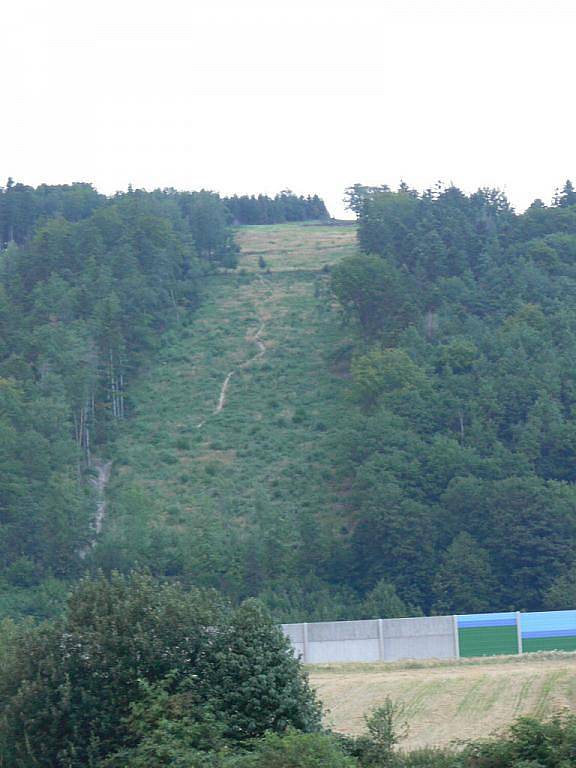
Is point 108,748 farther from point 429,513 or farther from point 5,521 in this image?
point 5,521

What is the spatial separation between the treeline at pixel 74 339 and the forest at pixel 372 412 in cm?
14

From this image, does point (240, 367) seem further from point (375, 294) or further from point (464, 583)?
point (464, 583)

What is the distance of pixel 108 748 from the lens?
12.9 m

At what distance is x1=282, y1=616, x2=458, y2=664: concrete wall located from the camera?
2845 cm

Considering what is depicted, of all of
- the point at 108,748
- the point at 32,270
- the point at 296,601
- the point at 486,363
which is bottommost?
the point at 296,601

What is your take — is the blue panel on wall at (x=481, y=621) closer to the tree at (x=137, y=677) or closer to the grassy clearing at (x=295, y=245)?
the tree at (x=137, y=677)

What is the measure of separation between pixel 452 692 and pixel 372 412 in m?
41.2

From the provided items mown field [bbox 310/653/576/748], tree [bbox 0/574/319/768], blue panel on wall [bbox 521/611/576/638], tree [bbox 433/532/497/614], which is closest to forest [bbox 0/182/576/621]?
tree [bbox 433/532/497/614]

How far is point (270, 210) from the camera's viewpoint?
13038 cm

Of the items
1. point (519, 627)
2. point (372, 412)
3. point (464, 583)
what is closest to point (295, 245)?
point (372, 412)

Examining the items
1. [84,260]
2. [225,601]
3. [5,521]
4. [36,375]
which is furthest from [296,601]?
[84,260]

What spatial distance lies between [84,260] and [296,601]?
3871 cm

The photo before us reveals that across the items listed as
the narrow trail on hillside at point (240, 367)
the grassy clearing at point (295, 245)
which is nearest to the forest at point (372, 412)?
the narrow trail on hillside at point (240, 367)

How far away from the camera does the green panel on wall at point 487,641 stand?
93.8ft
